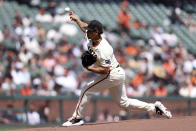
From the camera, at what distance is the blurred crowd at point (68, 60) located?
11.2 meters

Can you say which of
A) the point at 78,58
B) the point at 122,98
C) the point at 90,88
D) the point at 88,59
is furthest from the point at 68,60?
Result: the point at 88,59

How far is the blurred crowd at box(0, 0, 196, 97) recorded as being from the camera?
1116cm

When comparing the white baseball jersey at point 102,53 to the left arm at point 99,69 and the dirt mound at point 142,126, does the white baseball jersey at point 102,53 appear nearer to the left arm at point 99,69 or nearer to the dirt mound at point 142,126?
the left arm at point 99,69

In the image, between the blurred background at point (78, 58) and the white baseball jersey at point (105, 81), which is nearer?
the white baseball jersey at point (105, 81)

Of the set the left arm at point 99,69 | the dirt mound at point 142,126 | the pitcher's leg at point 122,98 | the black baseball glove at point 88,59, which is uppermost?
the black baseball glove at point 88,59

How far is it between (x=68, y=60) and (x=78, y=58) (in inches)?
11.4

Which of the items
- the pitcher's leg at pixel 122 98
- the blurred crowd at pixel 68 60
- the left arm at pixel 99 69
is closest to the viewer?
the left arm at pixel 99 69

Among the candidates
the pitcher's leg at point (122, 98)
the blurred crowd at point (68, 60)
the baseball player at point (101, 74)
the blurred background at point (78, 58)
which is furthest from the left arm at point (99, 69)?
the blurred crowd at point (68, 60)

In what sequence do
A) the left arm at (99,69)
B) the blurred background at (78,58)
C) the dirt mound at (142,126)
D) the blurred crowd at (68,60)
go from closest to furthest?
the left arm at (99,69) < the dirt mound at (142,126) < the blurred background at (78,58) < the blurred crowd at (68,60)

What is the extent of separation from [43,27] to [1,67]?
2272mm

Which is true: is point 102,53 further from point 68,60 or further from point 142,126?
point 68,60

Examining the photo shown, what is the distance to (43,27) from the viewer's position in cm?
1302

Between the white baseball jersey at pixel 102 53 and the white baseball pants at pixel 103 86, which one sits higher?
the white baseball jersey at pixel 102 53

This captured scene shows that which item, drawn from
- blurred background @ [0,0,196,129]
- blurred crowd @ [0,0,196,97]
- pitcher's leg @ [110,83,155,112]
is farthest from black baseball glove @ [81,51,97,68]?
blurred crowd @ [0,0,196,97]
